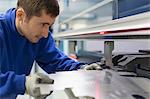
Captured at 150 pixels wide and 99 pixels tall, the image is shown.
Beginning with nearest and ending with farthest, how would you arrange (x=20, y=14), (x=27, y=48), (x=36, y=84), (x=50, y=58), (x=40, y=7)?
(x=36, y=84)
(x=40, y=7)
(x=20, y=14)
(x=27, y=48)
(x=50, y=58)

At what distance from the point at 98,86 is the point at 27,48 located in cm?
67

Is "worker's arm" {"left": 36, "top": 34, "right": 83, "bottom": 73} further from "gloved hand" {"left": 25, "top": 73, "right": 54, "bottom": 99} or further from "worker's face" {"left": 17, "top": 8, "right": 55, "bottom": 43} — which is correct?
"gloved hand" {"left": 25, "top": 73, "right": 54, "bottom": 99}

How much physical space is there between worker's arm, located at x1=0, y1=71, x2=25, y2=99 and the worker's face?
32 cm

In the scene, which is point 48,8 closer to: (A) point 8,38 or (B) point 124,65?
(A) point 8,38

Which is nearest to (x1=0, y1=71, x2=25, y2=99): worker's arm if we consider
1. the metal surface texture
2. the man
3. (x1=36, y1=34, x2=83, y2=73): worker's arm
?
the man

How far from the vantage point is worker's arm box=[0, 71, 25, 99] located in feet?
3.91

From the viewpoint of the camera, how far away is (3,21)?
1589 millimetres

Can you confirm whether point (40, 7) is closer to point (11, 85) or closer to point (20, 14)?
point (20, 14)

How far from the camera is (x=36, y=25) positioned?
4.66 ft

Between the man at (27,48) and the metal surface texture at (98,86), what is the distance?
108 millimetres

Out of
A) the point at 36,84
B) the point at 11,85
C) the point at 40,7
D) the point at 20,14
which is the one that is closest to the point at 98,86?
the point at 36,84

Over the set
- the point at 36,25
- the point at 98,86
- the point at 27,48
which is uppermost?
the point at 36,25

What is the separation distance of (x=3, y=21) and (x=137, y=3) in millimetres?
777

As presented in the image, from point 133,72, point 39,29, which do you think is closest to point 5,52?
point 39,29
